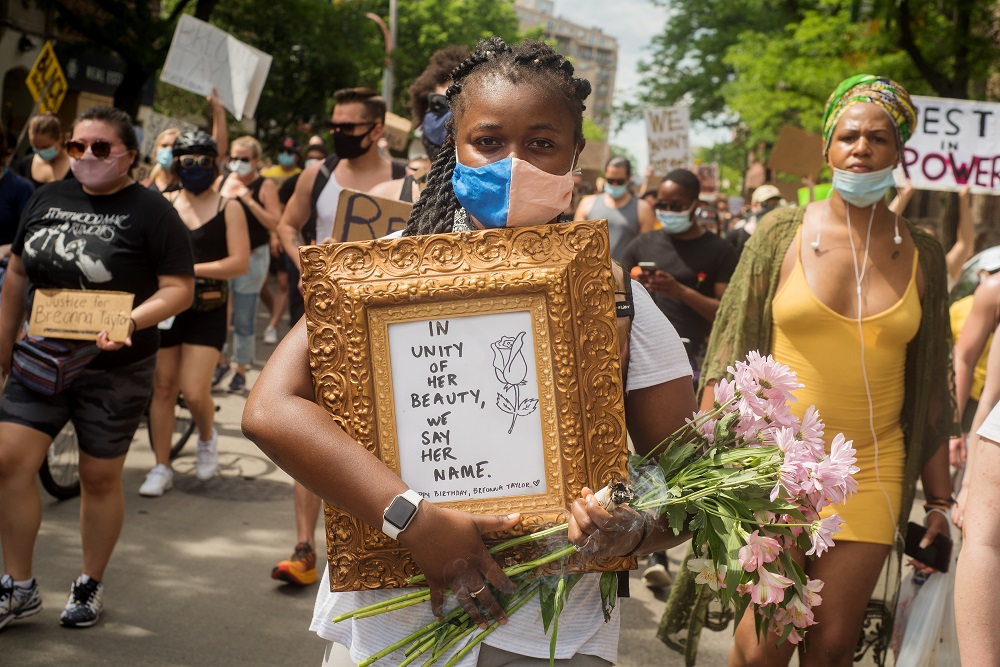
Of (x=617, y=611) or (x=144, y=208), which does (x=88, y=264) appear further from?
(x=617, y=611)

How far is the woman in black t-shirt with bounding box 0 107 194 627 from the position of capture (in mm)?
4547

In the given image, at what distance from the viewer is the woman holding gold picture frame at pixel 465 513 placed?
1.99m

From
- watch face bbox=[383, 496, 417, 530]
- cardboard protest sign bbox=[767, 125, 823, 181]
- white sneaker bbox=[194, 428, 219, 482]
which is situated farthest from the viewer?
cardboard protest sign bbox=[767, 125, 823, 181]

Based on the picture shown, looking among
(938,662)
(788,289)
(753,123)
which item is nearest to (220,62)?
(788,289)

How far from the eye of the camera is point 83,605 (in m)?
4.74

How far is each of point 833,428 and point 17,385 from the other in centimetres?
326

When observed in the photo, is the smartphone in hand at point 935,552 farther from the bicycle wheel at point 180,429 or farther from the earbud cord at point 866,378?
the bicycle wheel at point 180,429

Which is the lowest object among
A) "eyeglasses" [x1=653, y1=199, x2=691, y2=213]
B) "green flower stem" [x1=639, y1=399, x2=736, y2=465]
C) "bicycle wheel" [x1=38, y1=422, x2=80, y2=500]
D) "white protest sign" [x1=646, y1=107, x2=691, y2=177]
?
"bicycle wheel" [x1=38, y1=422, x2=80, y2=500]

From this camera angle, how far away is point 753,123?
25281mm

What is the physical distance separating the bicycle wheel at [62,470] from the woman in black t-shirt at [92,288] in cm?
181

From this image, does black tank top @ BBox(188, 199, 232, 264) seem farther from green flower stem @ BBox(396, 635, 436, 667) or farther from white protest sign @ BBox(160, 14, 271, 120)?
green flower stem @ BBox(396, 635, 436, 667)

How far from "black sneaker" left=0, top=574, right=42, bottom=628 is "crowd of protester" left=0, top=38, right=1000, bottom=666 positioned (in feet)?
0.03

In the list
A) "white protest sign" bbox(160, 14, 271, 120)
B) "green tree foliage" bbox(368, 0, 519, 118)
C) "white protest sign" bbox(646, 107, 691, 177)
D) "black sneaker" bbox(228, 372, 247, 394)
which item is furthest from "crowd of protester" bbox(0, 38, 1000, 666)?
"green tree foliage" bbox(368, 0, 519, 118)

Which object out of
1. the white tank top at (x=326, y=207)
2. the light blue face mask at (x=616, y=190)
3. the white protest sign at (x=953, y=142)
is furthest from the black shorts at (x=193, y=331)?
the white protest sign at (x=953, y=142)
